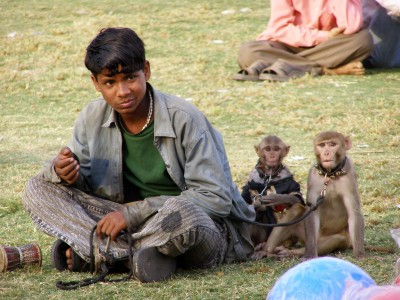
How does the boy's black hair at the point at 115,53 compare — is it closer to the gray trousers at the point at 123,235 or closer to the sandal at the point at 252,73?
the gray trousers at the point at 123,235

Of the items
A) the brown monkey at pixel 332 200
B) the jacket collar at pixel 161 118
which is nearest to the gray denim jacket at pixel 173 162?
the jacket collar at pixel 161 118

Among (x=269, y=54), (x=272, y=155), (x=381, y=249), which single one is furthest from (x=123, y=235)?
(x=269, y=54)

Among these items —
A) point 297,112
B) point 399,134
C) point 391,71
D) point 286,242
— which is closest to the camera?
point 286,242

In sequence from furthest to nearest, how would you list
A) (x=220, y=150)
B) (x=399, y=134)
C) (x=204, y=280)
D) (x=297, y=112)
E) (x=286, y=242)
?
(x=297, y=112) → (x=399, y=134) → (x=286, y=242) → (x=220, y=150) → (x=204, y=280)

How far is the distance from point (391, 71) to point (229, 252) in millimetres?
6912

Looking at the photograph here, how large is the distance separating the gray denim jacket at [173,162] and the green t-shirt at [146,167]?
0.05 meters

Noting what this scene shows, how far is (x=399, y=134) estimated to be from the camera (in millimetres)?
8664

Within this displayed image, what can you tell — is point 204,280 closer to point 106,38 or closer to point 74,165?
point 74,165

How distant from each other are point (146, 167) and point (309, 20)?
6.56 metres

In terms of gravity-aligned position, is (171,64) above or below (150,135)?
below

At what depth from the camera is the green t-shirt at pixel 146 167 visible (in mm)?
5004

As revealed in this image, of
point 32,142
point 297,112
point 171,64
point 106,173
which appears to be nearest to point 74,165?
point 106,173

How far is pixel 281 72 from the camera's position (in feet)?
35.4

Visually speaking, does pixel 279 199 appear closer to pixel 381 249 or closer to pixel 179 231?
pixel 381 249
